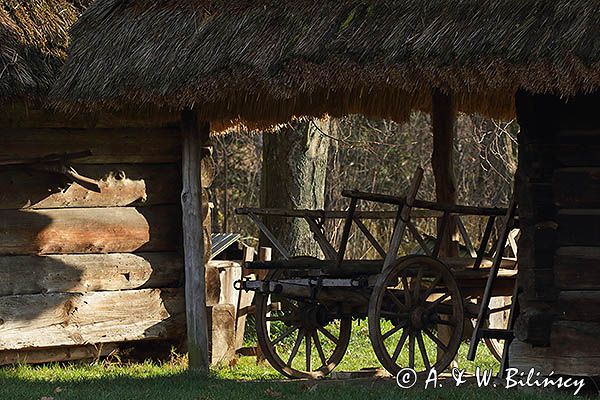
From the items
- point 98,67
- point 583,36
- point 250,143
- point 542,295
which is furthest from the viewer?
point 250,143

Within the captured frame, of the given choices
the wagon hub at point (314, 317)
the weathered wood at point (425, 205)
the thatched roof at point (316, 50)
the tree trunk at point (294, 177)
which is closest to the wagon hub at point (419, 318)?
the weathered wood at point (425, 205)

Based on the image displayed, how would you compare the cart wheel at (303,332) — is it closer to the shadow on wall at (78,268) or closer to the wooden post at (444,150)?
the shadow on wall at (78,268)

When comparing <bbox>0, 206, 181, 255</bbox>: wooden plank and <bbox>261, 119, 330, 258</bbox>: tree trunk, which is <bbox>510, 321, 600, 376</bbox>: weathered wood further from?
<bbox>261, 119, 330, 258</bbox>: tree trunk

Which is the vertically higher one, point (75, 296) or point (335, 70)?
point (335, 70)

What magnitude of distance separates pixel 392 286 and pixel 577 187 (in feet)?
6.77

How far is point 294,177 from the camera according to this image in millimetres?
14312

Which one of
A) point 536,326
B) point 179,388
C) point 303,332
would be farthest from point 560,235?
point 179,388

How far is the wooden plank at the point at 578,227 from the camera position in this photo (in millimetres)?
9312

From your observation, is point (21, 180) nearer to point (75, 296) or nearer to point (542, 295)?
point (75, 296)

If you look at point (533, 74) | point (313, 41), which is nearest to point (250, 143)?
point (313, 41)

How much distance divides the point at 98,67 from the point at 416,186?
10.2ft

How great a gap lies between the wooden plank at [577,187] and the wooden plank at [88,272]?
4.06 m

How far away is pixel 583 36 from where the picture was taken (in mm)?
8461

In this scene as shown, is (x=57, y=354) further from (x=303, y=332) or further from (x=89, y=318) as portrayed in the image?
(x=303, y=332)
